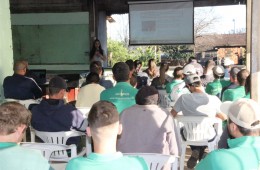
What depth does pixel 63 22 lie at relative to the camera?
1198 centimetres

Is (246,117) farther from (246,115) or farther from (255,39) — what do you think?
(255,39)

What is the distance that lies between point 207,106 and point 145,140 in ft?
3.90

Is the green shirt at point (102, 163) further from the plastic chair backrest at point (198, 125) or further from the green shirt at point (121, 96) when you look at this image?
the plastic chair backrest at point (198, 125)

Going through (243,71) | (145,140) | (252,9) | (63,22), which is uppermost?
(63,22)

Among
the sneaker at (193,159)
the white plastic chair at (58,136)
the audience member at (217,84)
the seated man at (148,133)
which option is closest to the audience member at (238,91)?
the sneaker at (193,159)

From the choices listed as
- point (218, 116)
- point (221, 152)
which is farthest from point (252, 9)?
point (221, 152)

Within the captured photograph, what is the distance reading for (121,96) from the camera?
3.69 metres

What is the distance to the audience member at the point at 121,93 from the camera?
365 cm

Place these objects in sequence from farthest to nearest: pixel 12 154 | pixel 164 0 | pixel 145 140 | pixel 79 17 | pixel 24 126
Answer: pixel 79 17, pixel 164 0, pixel 145 140, pixel 24 126, pixel 12 154

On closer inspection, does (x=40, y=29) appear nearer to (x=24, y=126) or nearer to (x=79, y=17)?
(x=79, y=17)

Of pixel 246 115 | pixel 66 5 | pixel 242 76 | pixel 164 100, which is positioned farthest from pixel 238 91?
pixel 66 5

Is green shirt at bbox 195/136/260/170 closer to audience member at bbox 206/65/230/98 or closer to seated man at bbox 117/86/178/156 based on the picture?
seated man at bbox 117/86/178/156

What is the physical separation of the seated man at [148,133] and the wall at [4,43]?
8.35ft

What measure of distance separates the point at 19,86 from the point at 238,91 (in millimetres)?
2849
